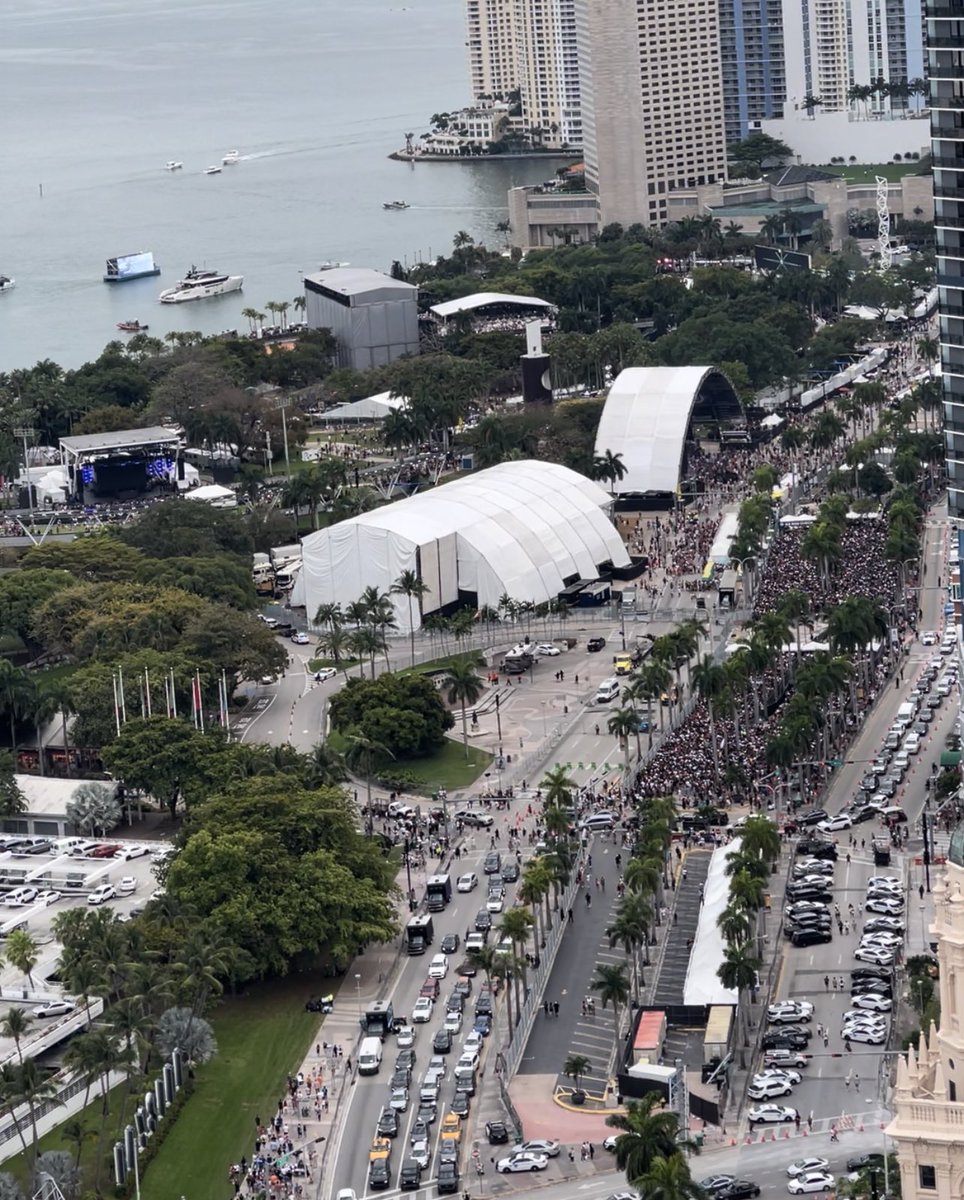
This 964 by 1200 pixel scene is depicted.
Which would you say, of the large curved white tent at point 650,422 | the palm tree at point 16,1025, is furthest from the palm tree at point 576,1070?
the large curved white tent at point 650,422

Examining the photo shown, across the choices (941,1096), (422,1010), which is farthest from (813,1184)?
(941,1096)

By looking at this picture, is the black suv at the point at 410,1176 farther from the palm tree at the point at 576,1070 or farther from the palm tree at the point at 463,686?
the palm tree at the point at 463,686

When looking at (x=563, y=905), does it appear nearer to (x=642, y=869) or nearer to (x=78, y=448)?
(x=642, y=869)

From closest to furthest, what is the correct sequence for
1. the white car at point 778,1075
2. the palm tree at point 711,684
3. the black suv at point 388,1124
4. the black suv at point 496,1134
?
1. the black suv at point 496,1134
2. the black suv at point 388,1124
3. the white car at point 778,1075
4. the palm tree at point 711,684

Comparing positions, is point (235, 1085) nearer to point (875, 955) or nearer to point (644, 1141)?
point (644, 1141)

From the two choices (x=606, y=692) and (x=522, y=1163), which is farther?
(x=606, y=692)

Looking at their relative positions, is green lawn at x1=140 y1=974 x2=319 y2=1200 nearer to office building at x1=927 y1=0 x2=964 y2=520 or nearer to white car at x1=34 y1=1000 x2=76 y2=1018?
white car at x1=34 y1=1000 x2=76 y2=1018
